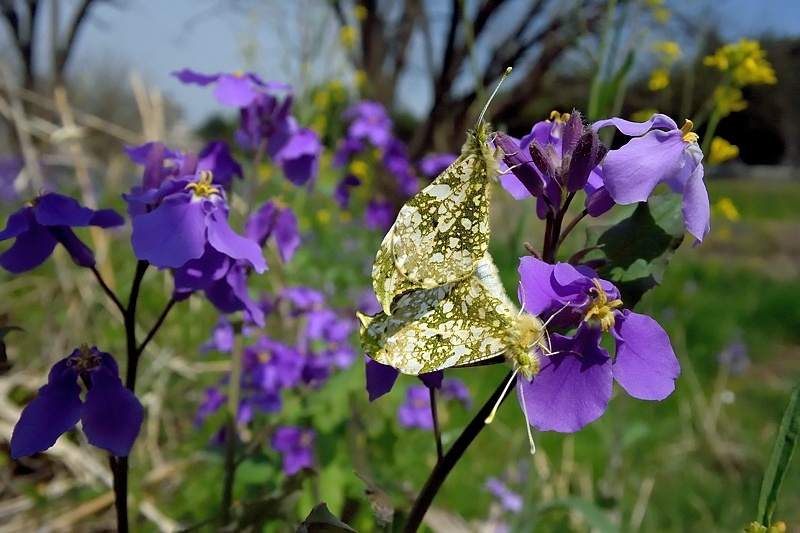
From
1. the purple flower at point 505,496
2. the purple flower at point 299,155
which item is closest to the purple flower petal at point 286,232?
the purple flower at point 299,155

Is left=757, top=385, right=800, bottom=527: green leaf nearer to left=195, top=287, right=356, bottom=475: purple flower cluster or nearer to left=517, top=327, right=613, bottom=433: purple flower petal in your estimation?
left=517, top=327, right=613, bottom=433: purple flower petal

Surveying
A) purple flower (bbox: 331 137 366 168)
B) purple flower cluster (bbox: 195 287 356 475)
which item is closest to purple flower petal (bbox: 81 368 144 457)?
purple flower cluster (bbox: 195 287 356 475)

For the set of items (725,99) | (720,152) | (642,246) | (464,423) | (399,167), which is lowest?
(464,423)

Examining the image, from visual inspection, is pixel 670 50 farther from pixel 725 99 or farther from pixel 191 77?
pixel 191 77

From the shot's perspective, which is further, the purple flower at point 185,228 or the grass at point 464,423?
the grass at point 464,423

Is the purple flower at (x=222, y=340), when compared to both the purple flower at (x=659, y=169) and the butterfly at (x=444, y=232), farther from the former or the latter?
the purple flower at (x=659, y=169)

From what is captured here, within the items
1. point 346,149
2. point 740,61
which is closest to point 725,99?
point 740,61
